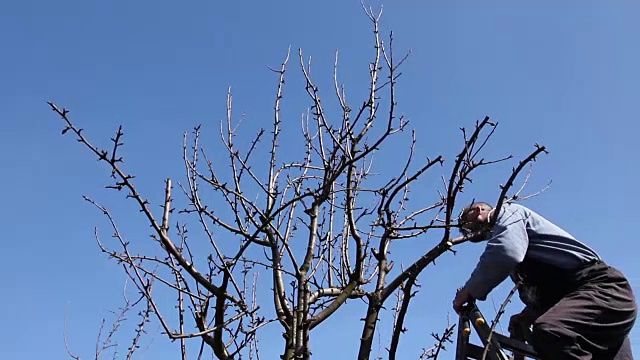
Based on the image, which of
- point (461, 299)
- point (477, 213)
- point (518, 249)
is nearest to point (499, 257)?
point (518, 249)

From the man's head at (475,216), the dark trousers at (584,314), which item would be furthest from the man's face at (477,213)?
the dark trousers at (584,314)

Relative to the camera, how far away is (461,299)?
3.30 meters

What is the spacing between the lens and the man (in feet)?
9.75

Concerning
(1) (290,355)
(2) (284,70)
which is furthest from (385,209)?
(2) (284,70)

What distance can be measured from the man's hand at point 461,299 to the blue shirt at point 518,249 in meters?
0.05

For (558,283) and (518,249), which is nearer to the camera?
(518,249)

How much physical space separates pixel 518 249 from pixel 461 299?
401mm

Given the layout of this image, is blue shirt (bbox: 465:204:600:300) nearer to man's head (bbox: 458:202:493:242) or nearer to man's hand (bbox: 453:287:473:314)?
man's hand (bbox: 453:287:473:314)

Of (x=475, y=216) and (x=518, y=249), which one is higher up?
(x=475, y=216)

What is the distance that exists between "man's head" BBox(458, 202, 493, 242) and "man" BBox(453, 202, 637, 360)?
0.14ft

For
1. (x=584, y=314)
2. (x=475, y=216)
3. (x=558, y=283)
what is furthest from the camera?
(x=475, y=216)

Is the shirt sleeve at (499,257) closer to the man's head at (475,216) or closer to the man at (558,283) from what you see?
the man at (558,283)

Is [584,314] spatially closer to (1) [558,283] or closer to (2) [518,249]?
(1) [558,283]

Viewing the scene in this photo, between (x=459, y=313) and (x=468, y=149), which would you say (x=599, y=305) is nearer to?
(x=459, y=313)
